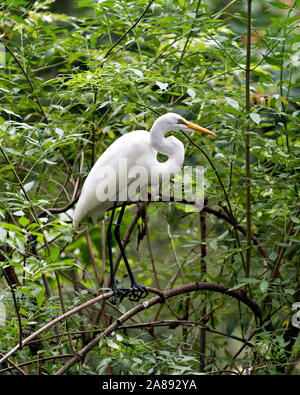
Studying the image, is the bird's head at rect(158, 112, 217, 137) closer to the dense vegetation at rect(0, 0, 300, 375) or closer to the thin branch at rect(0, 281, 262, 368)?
the dense vegetation at rect(0, 0, 300, 375)

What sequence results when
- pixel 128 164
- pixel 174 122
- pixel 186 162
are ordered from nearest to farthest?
pixel 174 122, pixel 128 164, pixel 186 162

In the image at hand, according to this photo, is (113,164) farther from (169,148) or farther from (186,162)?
(186,162)

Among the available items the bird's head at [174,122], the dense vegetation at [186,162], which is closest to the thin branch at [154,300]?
the dense vegetation at [186,162]

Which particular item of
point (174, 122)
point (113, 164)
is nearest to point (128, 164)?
point (113, 164)

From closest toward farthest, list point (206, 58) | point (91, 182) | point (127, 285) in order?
point (91, 182)
point (206, 58)
point (127, 285)

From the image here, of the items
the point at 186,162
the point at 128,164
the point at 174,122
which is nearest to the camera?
the point at 174,122

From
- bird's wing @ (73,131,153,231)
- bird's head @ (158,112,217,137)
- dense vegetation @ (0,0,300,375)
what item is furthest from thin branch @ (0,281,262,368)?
bird's head @ (158,112,217,137)

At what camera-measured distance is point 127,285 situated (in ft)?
7.49

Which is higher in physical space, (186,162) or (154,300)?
(186,162)

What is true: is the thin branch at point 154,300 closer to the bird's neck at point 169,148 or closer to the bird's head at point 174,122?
the bird's neck at point 169,148

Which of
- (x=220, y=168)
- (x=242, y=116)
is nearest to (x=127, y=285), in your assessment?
(x=220, y=168)
